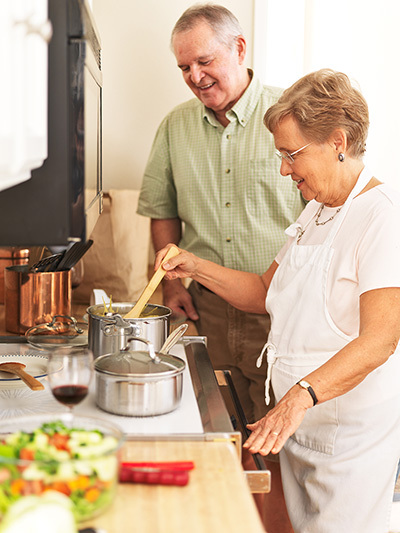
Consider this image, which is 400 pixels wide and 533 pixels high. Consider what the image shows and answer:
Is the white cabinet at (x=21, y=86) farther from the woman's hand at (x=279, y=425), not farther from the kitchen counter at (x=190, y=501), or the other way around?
the woman's hand at (x=279, y=425)

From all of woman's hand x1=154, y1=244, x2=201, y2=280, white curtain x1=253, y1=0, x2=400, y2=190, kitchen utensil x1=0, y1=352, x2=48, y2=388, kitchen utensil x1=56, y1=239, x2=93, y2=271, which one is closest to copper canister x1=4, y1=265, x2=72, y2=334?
kitchen utensil x1=56, y1=239, x2=93, y2=271

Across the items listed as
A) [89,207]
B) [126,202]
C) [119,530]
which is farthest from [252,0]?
[119,530]

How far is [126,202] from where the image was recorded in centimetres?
292

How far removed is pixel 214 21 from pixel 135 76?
68 cm

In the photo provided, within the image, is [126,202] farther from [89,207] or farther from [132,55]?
[89,207]

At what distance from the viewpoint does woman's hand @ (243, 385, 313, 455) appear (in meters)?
1.47

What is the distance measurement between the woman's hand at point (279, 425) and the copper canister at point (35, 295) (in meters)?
0.86

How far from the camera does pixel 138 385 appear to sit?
141 centimetres

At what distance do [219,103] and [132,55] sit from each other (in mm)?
698

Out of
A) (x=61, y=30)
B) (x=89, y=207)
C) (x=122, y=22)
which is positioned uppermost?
(x=122, y=22)

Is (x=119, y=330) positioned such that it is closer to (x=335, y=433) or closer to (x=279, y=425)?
(x=279, y=425)

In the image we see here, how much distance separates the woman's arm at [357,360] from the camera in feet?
5.10

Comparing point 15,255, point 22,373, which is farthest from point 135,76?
point 22,373

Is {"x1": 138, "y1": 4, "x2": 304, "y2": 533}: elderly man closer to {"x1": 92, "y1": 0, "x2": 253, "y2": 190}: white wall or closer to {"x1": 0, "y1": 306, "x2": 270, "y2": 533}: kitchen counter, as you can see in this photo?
{"x1": 92, "y1": 0, "x2": 253, "y2": 190}: white wall
